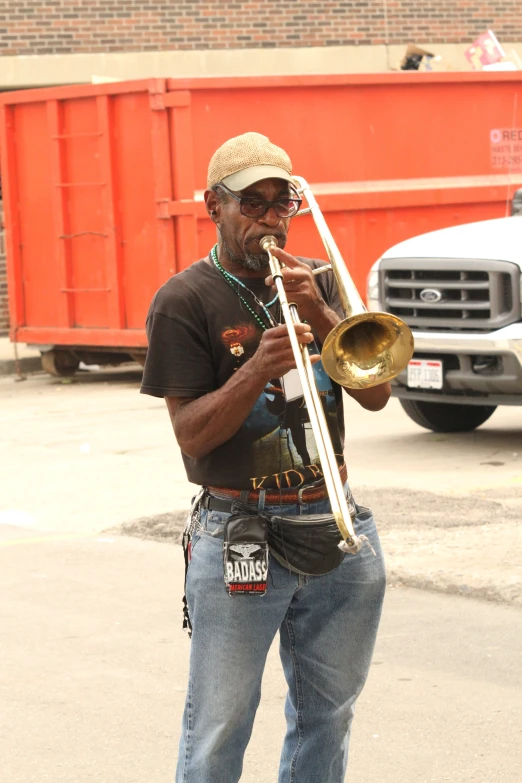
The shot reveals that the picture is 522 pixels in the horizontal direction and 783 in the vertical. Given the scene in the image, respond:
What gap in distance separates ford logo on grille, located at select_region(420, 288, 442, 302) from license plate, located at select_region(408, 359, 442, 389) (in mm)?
446

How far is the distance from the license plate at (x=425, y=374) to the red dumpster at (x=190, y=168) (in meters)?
Answer: 4.31

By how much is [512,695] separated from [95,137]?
10033 millimetres

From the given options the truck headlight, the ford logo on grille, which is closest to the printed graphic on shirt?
the ford logo on grille

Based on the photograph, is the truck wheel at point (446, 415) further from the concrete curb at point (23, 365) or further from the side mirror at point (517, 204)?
the concrete curb at point (23, 365)

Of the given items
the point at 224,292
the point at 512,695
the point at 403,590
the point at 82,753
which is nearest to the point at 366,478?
the point at 403,590

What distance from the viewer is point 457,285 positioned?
9.38 meters

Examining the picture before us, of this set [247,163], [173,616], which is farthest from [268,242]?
[173,616]

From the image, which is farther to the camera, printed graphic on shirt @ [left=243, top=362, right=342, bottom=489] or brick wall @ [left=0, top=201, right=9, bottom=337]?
brick wall @ [left=0, top=201, right=9, bottom=337]

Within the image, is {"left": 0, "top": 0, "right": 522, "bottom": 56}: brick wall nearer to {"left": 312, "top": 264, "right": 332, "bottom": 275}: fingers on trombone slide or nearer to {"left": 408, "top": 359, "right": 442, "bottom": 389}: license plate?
{"left": 408, "top": 359, "right": 442, "bottom": 389}: license plate

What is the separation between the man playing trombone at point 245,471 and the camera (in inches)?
123

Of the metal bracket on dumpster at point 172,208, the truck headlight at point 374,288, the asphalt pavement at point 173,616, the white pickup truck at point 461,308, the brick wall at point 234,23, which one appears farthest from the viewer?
the brick wall at point 234,23

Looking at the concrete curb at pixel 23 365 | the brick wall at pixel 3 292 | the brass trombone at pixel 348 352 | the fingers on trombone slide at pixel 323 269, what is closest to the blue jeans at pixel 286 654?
the brass trombone at pixel 348 352

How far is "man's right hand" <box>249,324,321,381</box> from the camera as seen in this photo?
2.94m

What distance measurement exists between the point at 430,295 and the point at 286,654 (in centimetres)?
640
